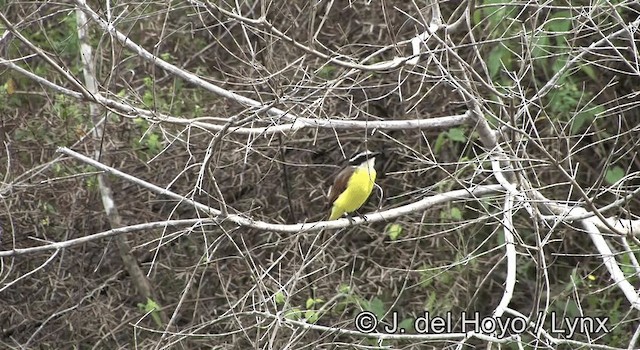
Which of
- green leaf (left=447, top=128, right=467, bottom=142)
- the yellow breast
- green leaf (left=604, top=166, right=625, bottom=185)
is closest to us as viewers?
green leaf (left=604, top=166, right=625, bottom=185)

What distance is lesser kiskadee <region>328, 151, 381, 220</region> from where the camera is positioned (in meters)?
5.95

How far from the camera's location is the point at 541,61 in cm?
641

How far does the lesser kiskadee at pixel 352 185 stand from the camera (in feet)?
19.5

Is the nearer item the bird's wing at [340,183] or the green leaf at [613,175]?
the green leaf at [613,175]

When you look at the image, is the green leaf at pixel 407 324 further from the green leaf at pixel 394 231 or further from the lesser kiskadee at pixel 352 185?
the lesser kiskadee at pixel 352 185

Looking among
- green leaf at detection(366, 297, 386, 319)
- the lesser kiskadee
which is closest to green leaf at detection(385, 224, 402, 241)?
the lesser kiskadee

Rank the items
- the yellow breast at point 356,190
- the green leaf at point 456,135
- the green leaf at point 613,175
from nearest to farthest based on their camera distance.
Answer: the green leaf at point 613,175 < the yellow breast at point 356,190 < the green leaf at point 456,135

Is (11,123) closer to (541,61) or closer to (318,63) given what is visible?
(318,63)

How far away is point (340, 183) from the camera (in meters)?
6.01

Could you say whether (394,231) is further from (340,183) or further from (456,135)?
(456,135)

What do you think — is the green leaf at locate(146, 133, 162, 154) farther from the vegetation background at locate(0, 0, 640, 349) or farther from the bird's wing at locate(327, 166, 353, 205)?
the bird's wing at locate(327, 166, 353, 205)

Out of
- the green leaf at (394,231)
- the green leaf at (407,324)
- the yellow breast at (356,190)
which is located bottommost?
Result: the green leaf at (407,324)

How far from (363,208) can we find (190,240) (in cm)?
127

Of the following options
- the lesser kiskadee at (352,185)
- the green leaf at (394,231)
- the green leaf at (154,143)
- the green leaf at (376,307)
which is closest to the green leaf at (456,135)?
the lesser kiskadee at (352,185)
